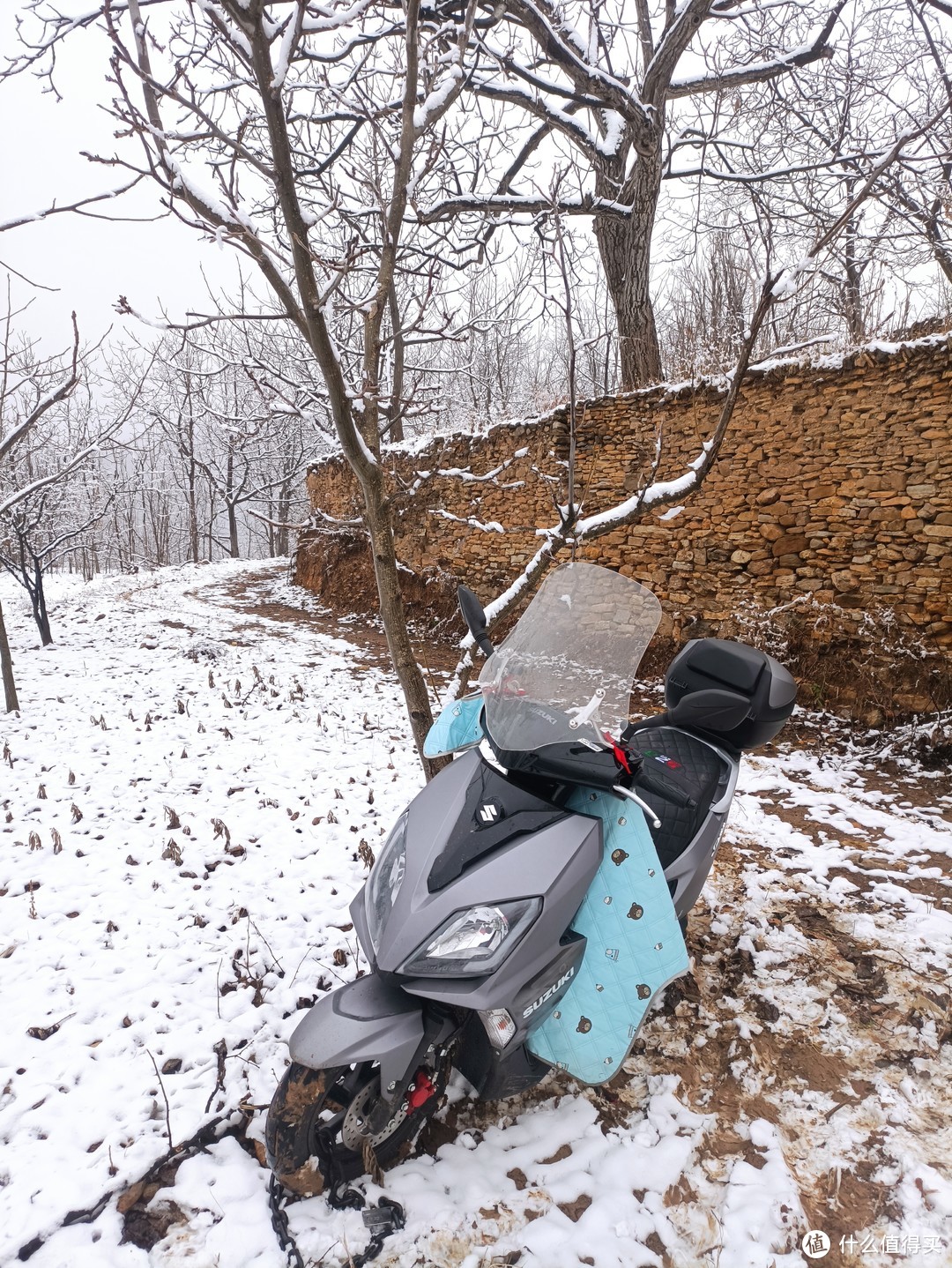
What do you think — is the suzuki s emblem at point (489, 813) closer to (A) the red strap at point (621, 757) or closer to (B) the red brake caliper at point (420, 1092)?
(A) the red strap at point (621, 757)

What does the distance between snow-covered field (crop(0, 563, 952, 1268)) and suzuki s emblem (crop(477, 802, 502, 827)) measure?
0.97 meters

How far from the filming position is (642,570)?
6676mm

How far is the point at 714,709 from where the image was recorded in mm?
2088

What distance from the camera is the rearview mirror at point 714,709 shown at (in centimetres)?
204

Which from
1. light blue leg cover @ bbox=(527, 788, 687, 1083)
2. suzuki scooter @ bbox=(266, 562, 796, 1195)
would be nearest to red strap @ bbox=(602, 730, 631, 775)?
suzuki scooter @ bbox=(266, 562, 796, 1195)

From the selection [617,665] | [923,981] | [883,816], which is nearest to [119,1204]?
[617,665]

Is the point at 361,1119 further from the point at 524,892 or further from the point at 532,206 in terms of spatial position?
the point at 532,206

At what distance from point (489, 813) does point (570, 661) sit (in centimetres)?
59

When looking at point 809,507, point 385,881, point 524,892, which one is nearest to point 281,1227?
point 385,881

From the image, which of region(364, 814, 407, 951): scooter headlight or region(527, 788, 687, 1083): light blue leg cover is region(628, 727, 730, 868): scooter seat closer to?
region(527, 788, 687, 1083): light blue leg cover

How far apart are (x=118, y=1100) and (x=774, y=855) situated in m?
3.07

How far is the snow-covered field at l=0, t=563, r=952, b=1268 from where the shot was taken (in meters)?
1.51

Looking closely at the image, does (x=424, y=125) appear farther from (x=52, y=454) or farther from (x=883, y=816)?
(x=52, y=454)

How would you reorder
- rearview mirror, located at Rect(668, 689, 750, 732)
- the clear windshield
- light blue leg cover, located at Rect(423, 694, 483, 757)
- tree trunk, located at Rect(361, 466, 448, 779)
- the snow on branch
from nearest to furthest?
the clear windshield
light blue leg cover, located at Rect(423, 694, 483, 757)
rearview mirror, located at Rect(668, 689, 750, 732)
tree trunk, located at Rect(361, 466, 448, 779)
the snow on branch
